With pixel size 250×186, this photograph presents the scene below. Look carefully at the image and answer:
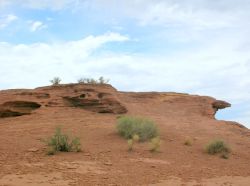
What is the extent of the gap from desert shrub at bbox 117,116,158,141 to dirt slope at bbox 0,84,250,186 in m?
0.45

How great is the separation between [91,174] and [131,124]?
596 cm

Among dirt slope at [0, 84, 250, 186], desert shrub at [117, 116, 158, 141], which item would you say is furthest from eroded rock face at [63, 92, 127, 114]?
desert shrub at [117, 116, 158, 141]

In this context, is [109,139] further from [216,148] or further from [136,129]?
[216,148]

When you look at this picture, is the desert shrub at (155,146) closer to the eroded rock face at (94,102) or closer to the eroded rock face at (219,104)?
the eroded rock face at (94,102)

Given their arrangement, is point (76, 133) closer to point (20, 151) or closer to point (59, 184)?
point (20, 151)

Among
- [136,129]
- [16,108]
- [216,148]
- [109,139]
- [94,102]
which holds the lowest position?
[216,148]

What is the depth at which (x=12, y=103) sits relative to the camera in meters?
21.0

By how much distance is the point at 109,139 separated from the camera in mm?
17328

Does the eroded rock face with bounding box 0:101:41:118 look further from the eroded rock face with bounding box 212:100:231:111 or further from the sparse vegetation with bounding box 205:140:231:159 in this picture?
the eroded rock face with bounding box 212:100:231:111

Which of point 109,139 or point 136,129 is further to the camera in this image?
point 136,129

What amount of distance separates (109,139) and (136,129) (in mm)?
1229

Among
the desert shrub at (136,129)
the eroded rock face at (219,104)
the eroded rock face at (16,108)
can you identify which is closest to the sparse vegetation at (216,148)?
the desert shrub at (136,129)

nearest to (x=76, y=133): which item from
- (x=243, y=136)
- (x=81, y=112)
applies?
(x=81, y=112)

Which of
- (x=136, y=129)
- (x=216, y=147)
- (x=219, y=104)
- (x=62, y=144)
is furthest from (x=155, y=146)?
(x=219, y=104)
